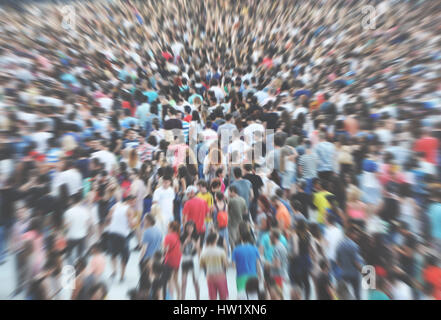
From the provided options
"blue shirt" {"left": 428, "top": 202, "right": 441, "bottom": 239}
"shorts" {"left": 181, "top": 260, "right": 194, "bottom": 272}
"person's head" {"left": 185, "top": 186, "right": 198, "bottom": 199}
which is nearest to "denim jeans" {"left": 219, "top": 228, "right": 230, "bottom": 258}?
"shorts" {"left": 181, "top": 260, "right": 194, "bottom": 272}

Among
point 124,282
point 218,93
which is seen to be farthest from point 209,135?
point 124,282

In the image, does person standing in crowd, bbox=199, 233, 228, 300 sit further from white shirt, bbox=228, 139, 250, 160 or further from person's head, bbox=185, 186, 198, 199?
white shirt, bbox=228, 139, 250, 160

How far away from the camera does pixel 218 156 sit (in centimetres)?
167

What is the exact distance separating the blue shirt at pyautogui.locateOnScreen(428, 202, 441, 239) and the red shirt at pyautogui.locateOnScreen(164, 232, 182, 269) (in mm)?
1359

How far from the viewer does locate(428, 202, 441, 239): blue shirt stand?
83 cm

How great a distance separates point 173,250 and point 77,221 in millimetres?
584

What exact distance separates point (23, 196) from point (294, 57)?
309 centimetres

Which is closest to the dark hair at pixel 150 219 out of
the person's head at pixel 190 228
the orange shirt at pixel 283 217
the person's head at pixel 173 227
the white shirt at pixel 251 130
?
the person's head at pixel 173 227

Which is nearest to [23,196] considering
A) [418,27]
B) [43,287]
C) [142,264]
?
[43,287]

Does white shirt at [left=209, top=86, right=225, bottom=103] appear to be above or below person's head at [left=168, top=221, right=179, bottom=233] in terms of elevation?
above

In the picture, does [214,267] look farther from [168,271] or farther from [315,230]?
[315,230]
